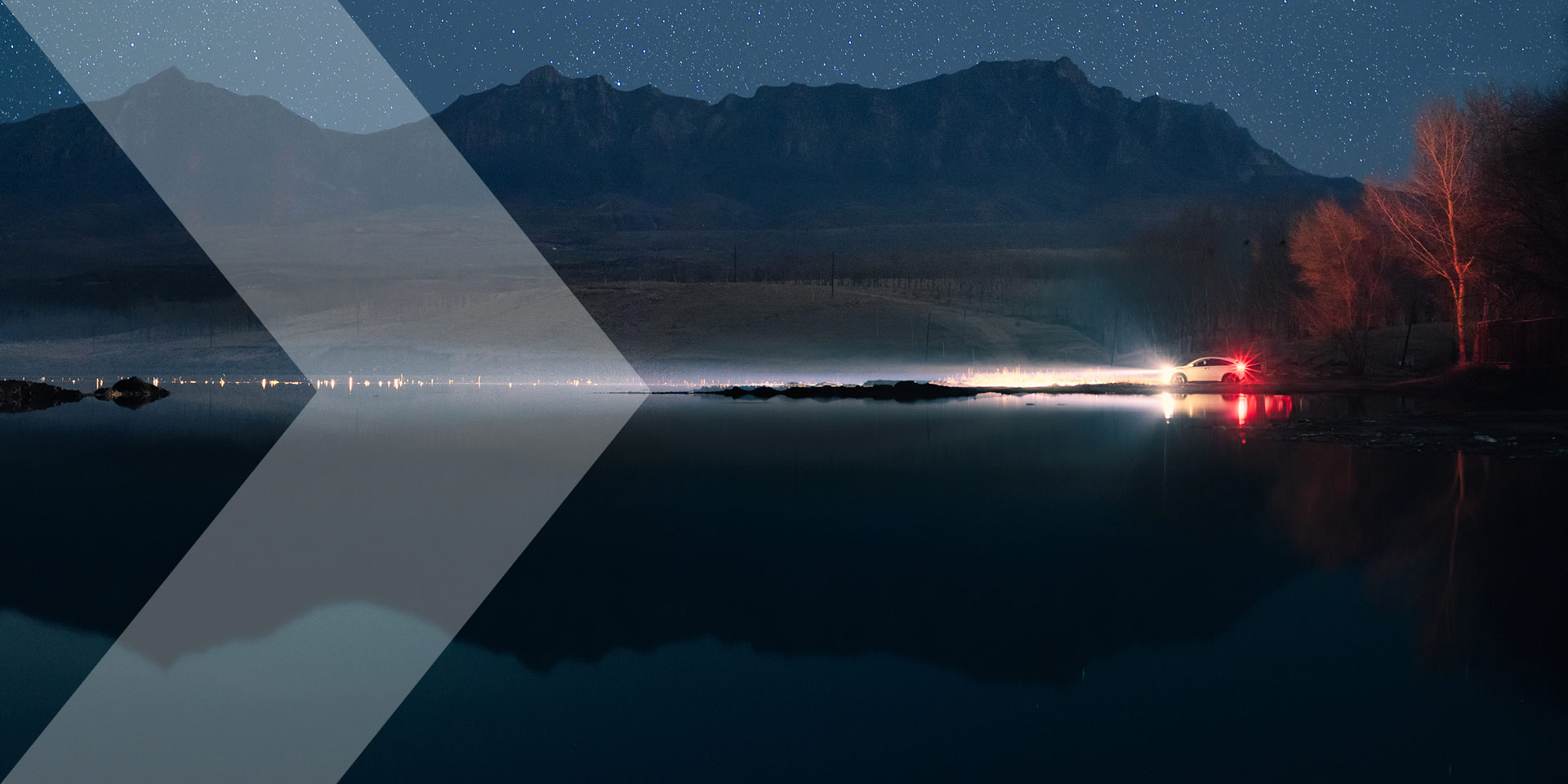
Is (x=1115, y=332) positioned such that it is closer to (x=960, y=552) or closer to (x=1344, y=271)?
(x=1344, y=271)

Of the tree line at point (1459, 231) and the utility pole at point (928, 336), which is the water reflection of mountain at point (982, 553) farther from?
the utility pole at point (928, 336)

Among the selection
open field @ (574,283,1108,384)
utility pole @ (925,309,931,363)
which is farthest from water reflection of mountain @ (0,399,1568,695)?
utility pole @ (925,309,931,363)

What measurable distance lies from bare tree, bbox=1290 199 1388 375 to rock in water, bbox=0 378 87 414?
6577cm

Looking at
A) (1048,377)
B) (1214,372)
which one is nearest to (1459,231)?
(1214,372)

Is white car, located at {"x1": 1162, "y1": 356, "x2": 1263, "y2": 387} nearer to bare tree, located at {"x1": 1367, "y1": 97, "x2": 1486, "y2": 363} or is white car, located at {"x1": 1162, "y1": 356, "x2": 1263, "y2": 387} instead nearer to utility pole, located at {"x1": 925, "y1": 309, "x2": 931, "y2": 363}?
bare tree, located at {"x1": 1367, "y1": 97, "x2": 1486, "y2": 363}

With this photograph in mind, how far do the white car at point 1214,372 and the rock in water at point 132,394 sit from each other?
184 feet

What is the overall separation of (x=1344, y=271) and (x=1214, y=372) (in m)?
9.14

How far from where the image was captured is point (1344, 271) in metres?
64.2

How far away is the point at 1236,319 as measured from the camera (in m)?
106

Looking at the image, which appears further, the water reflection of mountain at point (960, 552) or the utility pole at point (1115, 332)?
the utility pole at point (1115, 332)

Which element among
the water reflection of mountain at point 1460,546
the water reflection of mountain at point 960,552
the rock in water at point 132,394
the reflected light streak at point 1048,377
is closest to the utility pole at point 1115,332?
the reflected light streak at point 1048,377

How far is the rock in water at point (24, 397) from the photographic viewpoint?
5097cm

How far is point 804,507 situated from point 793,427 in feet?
58.0

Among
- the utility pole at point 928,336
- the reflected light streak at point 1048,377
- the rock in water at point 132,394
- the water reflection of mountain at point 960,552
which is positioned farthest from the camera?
the utility pole at point 928,336
